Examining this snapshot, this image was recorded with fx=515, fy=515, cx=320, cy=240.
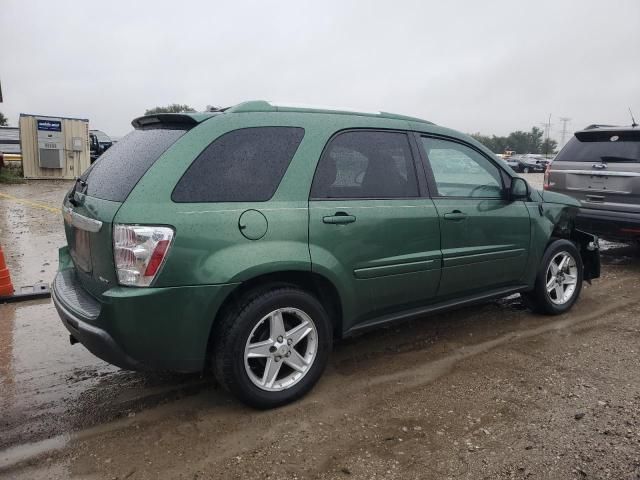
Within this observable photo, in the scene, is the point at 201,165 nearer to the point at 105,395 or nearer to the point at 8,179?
the point at 105,395

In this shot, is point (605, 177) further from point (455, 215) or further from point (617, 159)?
point (455, 215)

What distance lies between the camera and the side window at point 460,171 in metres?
3.73

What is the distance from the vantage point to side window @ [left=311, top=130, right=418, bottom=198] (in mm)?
3158

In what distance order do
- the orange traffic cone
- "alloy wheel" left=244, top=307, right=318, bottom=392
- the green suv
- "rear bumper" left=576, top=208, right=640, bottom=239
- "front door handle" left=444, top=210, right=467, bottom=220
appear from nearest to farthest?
the green suv → "alloy wheel" left=244, top=307, right=318, bottom=392 → "front door handle" left=444, top=210, right=467, bottom=220 → the orange traffic cone → "rear bumper" left=576, top=208, right=640, bottom=239

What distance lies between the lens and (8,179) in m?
17.3

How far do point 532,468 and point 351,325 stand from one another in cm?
129

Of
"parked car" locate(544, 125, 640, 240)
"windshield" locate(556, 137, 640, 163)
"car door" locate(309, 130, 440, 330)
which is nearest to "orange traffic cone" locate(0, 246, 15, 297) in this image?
"car door" locate(309, 130, 440, 330)

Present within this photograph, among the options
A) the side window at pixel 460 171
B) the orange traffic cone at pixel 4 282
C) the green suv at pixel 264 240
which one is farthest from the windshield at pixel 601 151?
the orange traffic cone at pixel 4 282

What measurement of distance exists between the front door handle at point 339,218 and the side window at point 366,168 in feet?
0.42

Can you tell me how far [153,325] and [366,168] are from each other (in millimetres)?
1655

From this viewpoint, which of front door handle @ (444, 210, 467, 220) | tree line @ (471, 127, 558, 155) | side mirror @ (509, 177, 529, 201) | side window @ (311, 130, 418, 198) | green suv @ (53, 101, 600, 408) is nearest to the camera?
green suv @ (53, 101, 600, 408)

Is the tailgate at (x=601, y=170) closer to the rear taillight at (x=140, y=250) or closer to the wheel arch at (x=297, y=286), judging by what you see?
the wheel arch at (x=297, y=286)

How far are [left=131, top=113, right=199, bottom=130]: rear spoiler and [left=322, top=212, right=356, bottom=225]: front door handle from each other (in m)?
0.93

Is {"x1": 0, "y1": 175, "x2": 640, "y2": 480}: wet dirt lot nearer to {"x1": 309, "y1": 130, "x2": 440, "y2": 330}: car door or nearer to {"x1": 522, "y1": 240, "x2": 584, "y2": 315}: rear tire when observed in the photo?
{"x1": 522, "y1": 240, "x2": 584, "y2": 315}: rear tire
